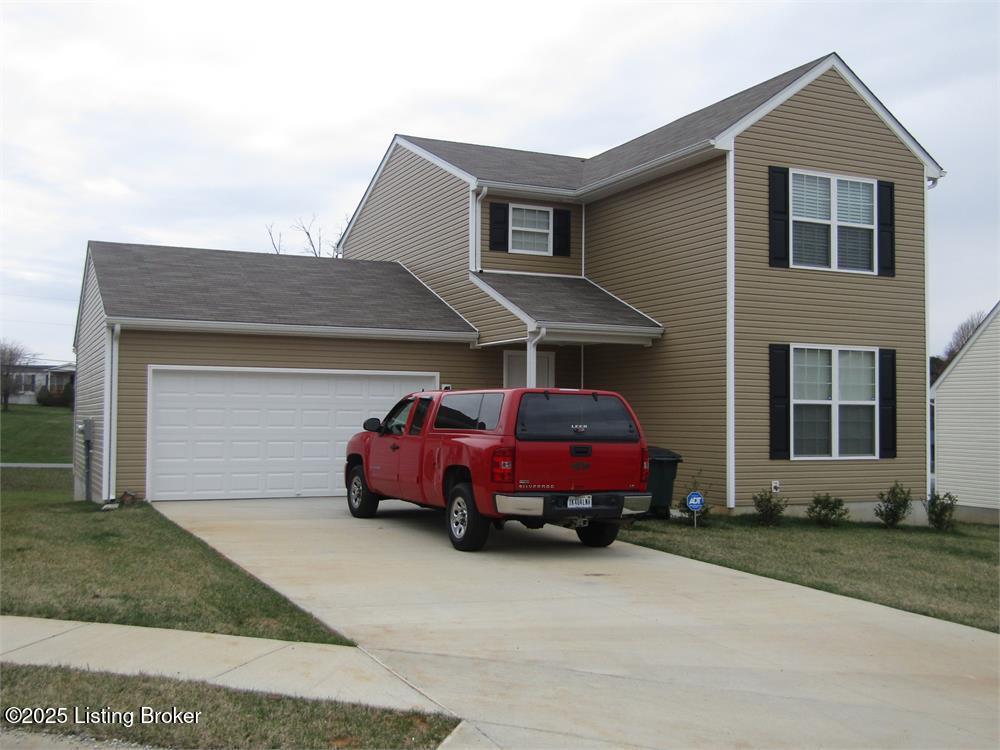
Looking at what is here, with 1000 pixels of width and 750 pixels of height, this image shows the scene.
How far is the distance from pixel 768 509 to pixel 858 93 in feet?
24.3

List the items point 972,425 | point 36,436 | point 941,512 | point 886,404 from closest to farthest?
point 941,512 < point 886,404 < point 972,425 < point 36,436

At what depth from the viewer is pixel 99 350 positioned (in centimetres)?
1766

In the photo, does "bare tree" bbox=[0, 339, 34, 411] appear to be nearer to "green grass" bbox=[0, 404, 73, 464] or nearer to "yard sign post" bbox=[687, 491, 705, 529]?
"green grass" bbox=[0, 404, 73, 464]

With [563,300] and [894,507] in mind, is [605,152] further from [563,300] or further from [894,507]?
[894,507]

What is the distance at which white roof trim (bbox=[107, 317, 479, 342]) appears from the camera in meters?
16.0

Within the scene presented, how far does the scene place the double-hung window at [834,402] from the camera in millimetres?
16047

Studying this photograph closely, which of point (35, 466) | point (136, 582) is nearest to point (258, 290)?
point (136, 582)

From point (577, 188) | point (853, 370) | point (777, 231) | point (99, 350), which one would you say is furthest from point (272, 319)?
point (853, 370)

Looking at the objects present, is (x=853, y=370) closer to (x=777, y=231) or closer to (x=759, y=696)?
(x=777, y=231)

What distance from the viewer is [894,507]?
51.9 feet

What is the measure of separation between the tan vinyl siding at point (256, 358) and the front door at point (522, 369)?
16 centimetres

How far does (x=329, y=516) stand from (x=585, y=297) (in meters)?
6.29

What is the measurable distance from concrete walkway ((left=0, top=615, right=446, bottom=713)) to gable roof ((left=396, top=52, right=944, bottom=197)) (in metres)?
11.3

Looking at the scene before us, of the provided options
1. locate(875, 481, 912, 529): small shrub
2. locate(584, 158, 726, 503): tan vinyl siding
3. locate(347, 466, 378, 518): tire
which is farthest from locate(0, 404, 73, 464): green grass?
locate(875, 481, 912, 529): small shrub
